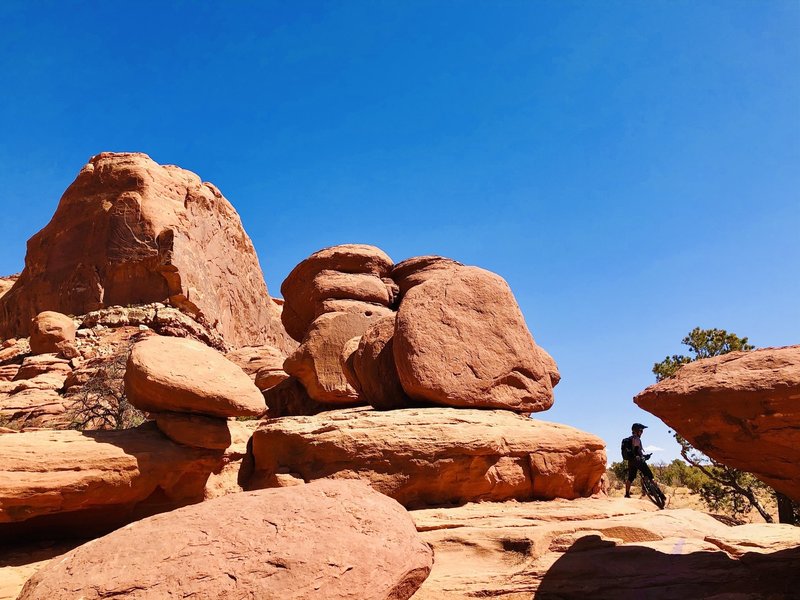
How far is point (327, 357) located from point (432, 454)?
5964mm

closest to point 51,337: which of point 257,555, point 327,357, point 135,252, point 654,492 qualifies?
point 135,252

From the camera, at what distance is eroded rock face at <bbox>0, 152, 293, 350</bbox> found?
29.2 meters

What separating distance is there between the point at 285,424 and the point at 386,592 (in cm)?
349

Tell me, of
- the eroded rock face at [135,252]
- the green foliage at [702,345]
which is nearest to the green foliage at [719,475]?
the green foliage at [702,345]

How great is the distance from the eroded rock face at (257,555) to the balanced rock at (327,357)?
22.0ft

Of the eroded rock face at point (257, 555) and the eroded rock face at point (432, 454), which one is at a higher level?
the eroded rock face at point (432, 454)

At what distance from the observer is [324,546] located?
5039mm

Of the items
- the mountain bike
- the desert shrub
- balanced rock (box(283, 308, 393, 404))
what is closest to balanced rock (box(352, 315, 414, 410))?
balanced rock (box(283, 308, 393, 404))

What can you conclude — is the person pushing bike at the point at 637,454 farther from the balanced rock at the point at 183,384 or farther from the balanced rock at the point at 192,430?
the balanced rock at the point at 192,430

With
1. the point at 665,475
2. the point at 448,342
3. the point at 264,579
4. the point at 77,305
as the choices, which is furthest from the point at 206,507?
the point at 77,305

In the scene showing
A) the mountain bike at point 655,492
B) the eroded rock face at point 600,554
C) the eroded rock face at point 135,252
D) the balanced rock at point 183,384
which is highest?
the eroded rock face at point 135,252

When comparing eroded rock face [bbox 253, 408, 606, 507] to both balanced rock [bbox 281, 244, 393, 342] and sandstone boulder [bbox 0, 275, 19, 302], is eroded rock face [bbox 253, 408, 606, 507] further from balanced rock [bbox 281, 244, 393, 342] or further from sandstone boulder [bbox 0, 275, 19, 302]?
sandstone boulder [bbox 0, 275, 19, 302]

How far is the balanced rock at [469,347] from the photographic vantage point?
8484 millimetres

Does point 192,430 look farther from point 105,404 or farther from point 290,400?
point 105,404
